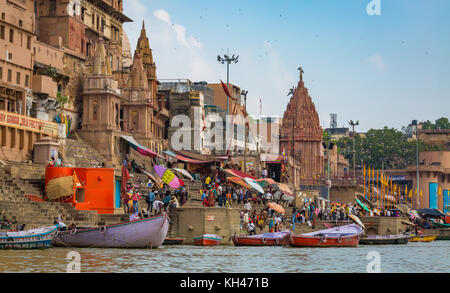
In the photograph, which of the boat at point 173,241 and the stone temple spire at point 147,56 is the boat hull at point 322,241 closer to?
the boat at point 173,241

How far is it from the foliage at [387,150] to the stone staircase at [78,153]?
76.0 meters

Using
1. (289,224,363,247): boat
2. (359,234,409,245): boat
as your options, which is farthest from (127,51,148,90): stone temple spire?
(289,224,363,247): boat

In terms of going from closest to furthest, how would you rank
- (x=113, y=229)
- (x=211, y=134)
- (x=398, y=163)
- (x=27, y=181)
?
(x=113, y=229) → (x=27, y=181) → (x=211, y=134) → (x=398, y=163)

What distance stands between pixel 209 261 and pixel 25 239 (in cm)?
710

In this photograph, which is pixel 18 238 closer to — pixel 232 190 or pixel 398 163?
pixel 232 190

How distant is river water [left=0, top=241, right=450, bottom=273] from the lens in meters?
25.6

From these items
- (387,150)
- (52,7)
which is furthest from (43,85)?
(387,150)

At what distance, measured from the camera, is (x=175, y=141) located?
69.8 m

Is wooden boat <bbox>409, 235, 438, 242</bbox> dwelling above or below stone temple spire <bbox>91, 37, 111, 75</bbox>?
below

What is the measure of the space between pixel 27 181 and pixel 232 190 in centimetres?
1692

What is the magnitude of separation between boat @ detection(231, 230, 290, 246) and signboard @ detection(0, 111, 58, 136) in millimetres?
12572

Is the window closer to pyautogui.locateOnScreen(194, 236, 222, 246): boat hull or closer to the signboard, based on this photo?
the signboard

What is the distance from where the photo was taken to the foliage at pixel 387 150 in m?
122
